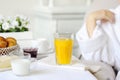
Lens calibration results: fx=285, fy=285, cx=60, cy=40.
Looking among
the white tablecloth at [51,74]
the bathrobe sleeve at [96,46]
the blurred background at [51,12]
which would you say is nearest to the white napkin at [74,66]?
the white tablecloth at [51,74]

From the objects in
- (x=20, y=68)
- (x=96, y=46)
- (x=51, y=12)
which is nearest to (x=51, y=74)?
(x=20, y=68)

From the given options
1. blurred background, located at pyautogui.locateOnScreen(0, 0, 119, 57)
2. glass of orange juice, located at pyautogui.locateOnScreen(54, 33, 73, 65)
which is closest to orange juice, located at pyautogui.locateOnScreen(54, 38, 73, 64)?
glass of orange juice, located at pyautogui.locateOnScreen(54, 33, 73, 65)

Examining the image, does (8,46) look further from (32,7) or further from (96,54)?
(32,7)

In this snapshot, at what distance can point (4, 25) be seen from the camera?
1722 millimetres

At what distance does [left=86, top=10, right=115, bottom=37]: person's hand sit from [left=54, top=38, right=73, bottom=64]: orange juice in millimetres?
299

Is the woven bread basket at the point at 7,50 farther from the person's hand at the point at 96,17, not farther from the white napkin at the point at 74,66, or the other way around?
the person's hand at the point at 96,17

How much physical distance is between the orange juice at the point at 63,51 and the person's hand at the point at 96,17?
0.30 m

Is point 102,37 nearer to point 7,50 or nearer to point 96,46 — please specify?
point 96,46

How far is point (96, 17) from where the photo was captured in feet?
5.07

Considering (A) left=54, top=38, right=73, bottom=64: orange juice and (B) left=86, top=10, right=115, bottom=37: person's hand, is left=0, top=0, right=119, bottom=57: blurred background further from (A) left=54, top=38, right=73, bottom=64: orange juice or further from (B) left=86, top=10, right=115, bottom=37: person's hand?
(A) left=54, top=38, right=73, bottom=64: orange juice

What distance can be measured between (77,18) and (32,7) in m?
0.45

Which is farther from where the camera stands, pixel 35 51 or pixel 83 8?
pixel 83 8

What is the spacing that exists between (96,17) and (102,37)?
0.47 ft

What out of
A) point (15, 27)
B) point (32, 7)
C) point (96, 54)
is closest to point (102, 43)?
point (96, 54)
